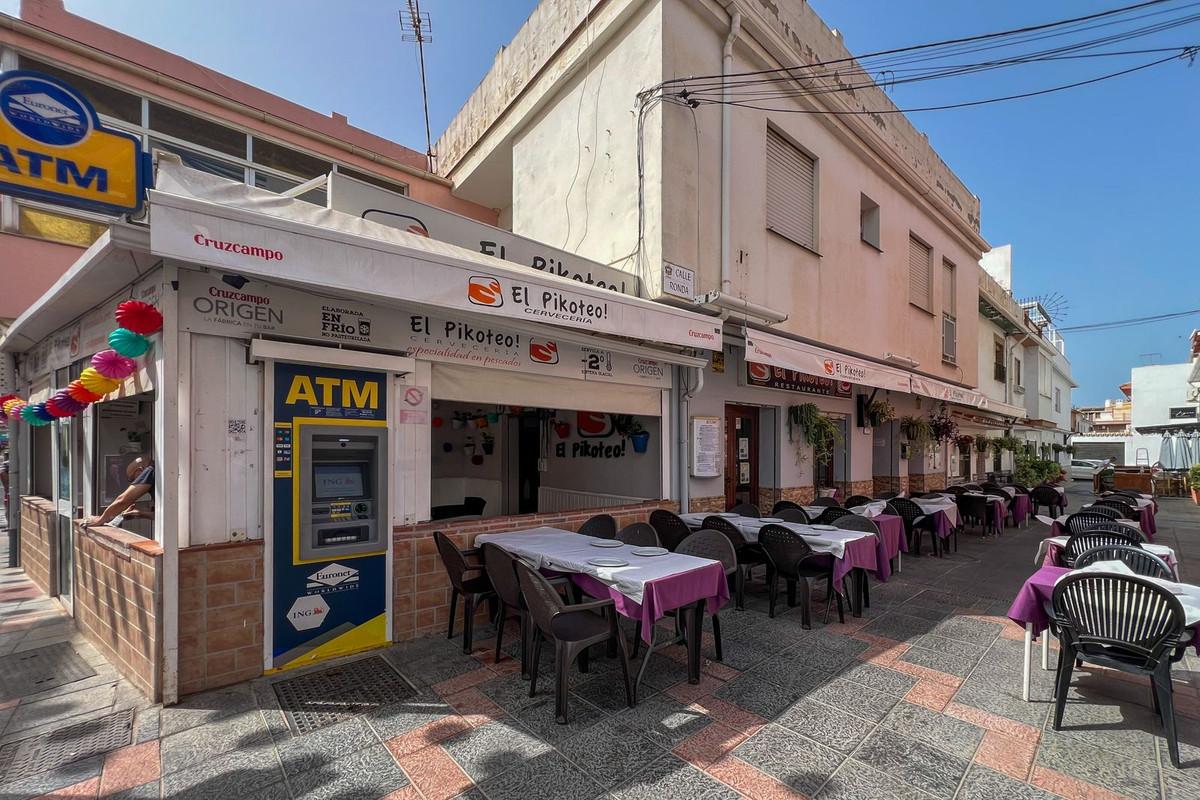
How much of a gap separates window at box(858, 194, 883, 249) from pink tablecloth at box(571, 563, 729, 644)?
8839 millimetres

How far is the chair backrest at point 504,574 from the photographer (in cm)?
378

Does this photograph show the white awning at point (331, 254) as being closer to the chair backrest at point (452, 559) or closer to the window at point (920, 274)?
the chair backrest at point (452, 559)

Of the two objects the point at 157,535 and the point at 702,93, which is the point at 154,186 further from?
the point at 702,93

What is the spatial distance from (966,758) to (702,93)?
6948 millimetres

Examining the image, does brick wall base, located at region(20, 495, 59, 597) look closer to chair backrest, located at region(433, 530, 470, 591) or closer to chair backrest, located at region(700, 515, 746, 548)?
chair backrest, located at region(433, 530, 470, 591)

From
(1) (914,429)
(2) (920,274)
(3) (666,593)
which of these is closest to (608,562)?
(3) (666,593)

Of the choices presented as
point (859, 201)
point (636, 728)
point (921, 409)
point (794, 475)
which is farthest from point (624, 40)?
point (921, 409)

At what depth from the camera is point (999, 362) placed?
1936 cm

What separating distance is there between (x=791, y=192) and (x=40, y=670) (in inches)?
396

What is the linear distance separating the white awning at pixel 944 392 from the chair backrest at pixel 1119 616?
655cm

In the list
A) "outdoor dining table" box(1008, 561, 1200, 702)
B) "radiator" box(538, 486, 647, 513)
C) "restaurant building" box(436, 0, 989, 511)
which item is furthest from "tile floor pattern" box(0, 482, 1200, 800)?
"restaurant building" box(436, 0, 989, 511)

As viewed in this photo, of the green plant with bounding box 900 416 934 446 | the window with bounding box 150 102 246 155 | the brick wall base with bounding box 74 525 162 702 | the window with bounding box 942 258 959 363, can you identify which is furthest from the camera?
the window with bounding box 942 258 959 363

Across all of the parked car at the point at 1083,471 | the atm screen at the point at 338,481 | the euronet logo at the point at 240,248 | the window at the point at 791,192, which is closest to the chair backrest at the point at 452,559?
the atm screen at the point at 338,481

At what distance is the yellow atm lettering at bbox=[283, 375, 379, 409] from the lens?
13.5 feet
